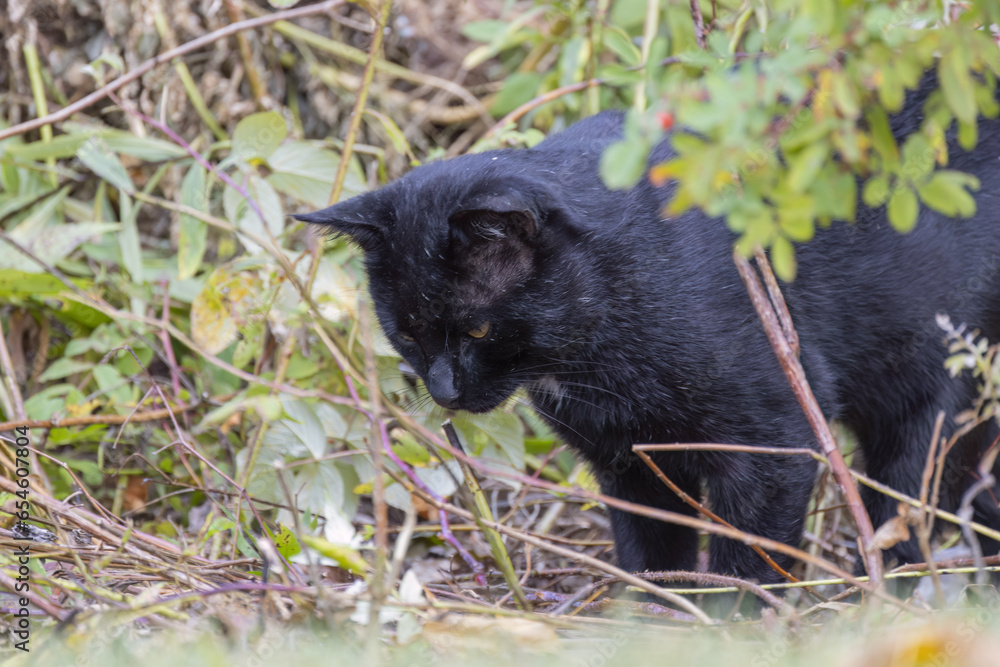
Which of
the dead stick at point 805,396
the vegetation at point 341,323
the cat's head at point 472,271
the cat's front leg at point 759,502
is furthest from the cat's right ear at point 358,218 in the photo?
the cat's front leg at point 759,502

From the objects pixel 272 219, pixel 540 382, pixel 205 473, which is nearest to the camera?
pixel 540 382

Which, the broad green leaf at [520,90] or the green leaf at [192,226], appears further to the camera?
the broad green leaf at [520,90]

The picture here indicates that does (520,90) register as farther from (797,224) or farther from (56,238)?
(797,224)

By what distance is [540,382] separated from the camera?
6.33 feet

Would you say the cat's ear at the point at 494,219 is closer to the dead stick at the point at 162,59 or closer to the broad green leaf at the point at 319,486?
the broad green leaf at the point at 319,486

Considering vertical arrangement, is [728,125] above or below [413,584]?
above

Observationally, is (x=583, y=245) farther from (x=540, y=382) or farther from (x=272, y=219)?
(x=272, y=219)

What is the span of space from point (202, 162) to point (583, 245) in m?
1.29

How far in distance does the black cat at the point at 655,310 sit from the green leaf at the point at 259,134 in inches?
25.9

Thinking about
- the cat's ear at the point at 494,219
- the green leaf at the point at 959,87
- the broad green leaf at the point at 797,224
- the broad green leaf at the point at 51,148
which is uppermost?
the green leaf at the point at 959,87

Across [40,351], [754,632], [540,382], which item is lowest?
[40,351]

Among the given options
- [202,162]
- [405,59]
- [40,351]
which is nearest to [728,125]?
[202,162]

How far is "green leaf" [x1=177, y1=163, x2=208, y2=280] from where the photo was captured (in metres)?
2.58

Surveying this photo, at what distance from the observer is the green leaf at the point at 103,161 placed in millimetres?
2568
